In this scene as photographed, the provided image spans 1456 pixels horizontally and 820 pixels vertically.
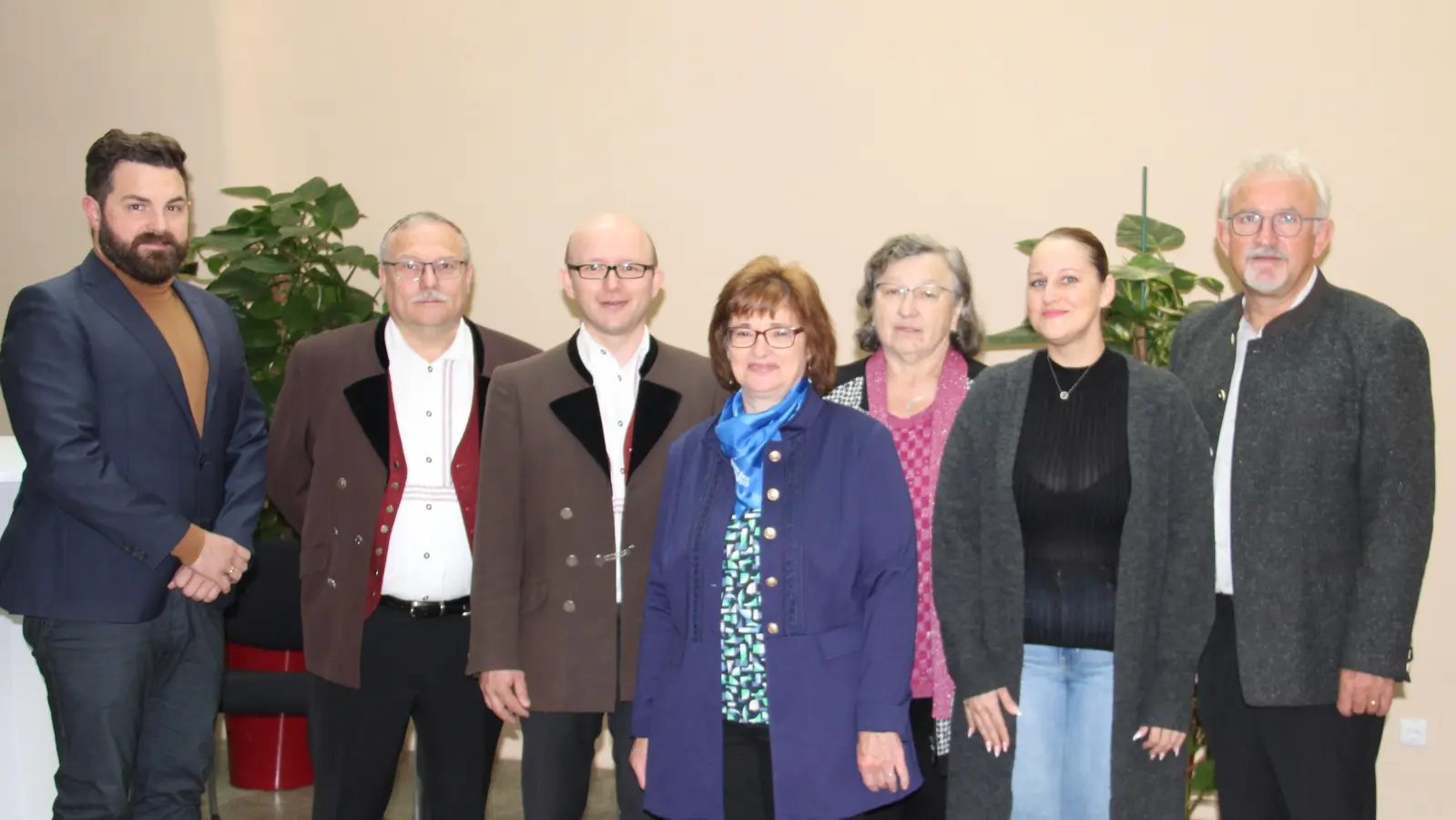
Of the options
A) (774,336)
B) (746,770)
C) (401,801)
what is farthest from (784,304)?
(401,801)

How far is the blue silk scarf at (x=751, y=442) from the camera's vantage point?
2.40m

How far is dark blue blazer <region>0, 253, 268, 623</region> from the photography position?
109 inches

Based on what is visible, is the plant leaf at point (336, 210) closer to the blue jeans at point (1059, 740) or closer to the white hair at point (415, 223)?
the white hair at point (415, 223)

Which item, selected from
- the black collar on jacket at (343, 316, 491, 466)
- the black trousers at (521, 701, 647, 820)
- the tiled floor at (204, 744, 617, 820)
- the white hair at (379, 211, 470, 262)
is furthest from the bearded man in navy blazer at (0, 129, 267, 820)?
the tiled floor at (204, 744, 617, 820)

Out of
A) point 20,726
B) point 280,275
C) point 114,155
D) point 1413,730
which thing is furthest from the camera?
point 280,275

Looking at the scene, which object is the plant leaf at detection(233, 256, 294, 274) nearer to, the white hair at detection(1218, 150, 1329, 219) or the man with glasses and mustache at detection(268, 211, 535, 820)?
the man with glasses and mustache at detection(268, 211, 535, 820)

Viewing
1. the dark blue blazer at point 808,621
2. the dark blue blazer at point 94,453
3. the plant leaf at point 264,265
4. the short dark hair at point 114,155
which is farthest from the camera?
the plant leaf at point 264,265

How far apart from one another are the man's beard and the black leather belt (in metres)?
0.87

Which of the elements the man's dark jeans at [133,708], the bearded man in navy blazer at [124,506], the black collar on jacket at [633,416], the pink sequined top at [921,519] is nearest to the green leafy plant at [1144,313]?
the pink sequined top at [921,519]

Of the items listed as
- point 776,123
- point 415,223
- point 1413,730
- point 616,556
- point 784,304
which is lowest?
point 1413,730

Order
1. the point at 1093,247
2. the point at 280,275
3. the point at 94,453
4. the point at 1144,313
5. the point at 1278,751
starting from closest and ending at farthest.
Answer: the point at 1093,247 < the point at 1278,751 < the point at 94,453 < the point at 1144,313 < the point at 280,275

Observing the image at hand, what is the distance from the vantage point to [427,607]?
2920 mm

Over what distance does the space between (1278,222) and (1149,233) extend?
926 mm

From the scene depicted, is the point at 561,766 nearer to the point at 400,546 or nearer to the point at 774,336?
the point at 400,546
